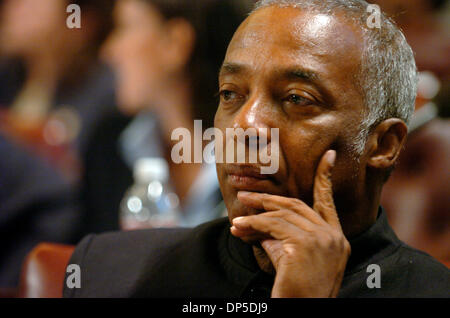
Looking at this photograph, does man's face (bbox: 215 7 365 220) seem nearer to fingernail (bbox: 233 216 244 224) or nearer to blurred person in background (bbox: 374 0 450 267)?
fingernail (bbox: 233 216 244 224)

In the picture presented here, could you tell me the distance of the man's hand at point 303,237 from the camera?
1.34 metres

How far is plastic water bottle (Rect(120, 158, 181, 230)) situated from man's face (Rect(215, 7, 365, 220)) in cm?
213

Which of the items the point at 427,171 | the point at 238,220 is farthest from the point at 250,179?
the point at 427,171

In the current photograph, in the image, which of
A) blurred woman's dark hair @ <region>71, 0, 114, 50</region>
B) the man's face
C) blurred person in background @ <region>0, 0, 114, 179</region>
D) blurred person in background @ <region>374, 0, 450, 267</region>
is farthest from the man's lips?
blurred woman's dark hair @ <region>71, 0, 114, 50</region>

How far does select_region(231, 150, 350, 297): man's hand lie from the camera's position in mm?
1339

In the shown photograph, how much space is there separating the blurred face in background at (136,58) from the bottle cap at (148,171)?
0.55 meters

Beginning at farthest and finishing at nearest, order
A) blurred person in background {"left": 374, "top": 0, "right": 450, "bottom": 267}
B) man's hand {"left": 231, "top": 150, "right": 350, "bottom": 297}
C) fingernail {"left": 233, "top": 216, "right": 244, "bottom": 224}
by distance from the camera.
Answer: blurred person in background {"left": 374, "top": 0, "right": 450, "bottom": 267} < fingernail {"left": 233, "top": 216, "right": 244, "bottom": 224} < man's hand {"left": 231, "top": 150, "right": 350, "bottom": 297}

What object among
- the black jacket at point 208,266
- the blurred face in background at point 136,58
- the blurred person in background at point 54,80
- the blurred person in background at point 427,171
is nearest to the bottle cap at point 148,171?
the blurred person in background at point 54,80

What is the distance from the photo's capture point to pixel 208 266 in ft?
5.69

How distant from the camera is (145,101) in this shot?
4.06 m

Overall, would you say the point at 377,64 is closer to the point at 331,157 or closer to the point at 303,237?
the point at 331,157

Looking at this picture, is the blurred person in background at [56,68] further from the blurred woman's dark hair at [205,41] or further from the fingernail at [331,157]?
the fingernail at [331,157]

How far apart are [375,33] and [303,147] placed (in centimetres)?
38
